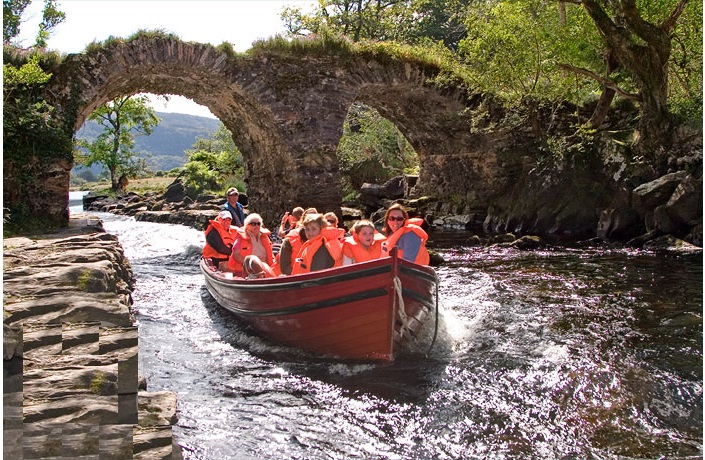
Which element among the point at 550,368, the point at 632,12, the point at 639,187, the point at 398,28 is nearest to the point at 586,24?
the point at 632,12

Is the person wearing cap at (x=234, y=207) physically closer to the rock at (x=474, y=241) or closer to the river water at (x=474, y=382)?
the river water at (x=474, y=382)

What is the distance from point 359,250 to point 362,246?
2.1 inches

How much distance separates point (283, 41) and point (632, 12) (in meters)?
7.55

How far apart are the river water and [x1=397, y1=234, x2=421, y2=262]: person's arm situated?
831 millimetres

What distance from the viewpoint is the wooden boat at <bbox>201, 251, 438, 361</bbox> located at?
548 cm

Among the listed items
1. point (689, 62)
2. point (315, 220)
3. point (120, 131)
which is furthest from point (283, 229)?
point (120, 131)

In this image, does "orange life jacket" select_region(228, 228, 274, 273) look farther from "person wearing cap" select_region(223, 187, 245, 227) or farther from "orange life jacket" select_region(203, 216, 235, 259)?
"person wearing cap" select_region(223, 187, 245, 227)

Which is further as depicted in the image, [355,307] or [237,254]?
[237,254]

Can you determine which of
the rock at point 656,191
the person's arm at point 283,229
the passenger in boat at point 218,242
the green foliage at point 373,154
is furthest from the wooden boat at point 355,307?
the green foliage at point 373,154

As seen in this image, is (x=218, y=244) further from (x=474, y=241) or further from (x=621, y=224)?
(x=621, y=224)

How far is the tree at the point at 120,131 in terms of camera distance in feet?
102

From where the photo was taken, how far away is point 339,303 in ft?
Result: 18.4

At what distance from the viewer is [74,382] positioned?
3352 mm

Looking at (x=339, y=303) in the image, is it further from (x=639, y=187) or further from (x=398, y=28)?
(x=398, y=28)
